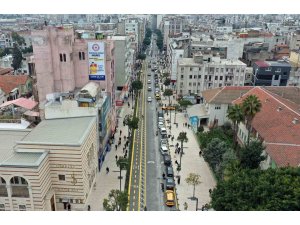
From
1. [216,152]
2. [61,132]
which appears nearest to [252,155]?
[216,152]

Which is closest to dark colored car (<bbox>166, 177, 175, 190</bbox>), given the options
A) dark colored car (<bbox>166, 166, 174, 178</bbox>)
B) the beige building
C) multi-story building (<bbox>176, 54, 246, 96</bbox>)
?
dark colored car (<bbox>166, 166, 174, 178</bbox>)

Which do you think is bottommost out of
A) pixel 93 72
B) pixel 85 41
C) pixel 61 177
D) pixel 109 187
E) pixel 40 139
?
pixel 109 187

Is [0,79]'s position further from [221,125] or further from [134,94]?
[221,125]

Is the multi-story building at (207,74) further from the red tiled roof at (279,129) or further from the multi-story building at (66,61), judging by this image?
the multi-story building at (66,61)

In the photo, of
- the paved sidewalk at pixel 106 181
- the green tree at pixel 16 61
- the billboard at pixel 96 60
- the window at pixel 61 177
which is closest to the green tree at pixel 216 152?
the paved sidewalk at pixel 106 181

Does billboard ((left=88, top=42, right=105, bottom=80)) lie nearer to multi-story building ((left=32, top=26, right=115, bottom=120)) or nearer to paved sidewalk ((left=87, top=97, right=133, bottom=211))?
multi-story building ((left=32, top=26, right=115, bottom=120))

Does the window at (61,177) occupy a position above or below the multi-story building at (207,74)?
below

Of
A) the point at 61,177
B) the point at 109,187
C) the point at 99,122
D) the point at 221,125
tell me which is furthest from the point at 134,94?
the point at 61,177
